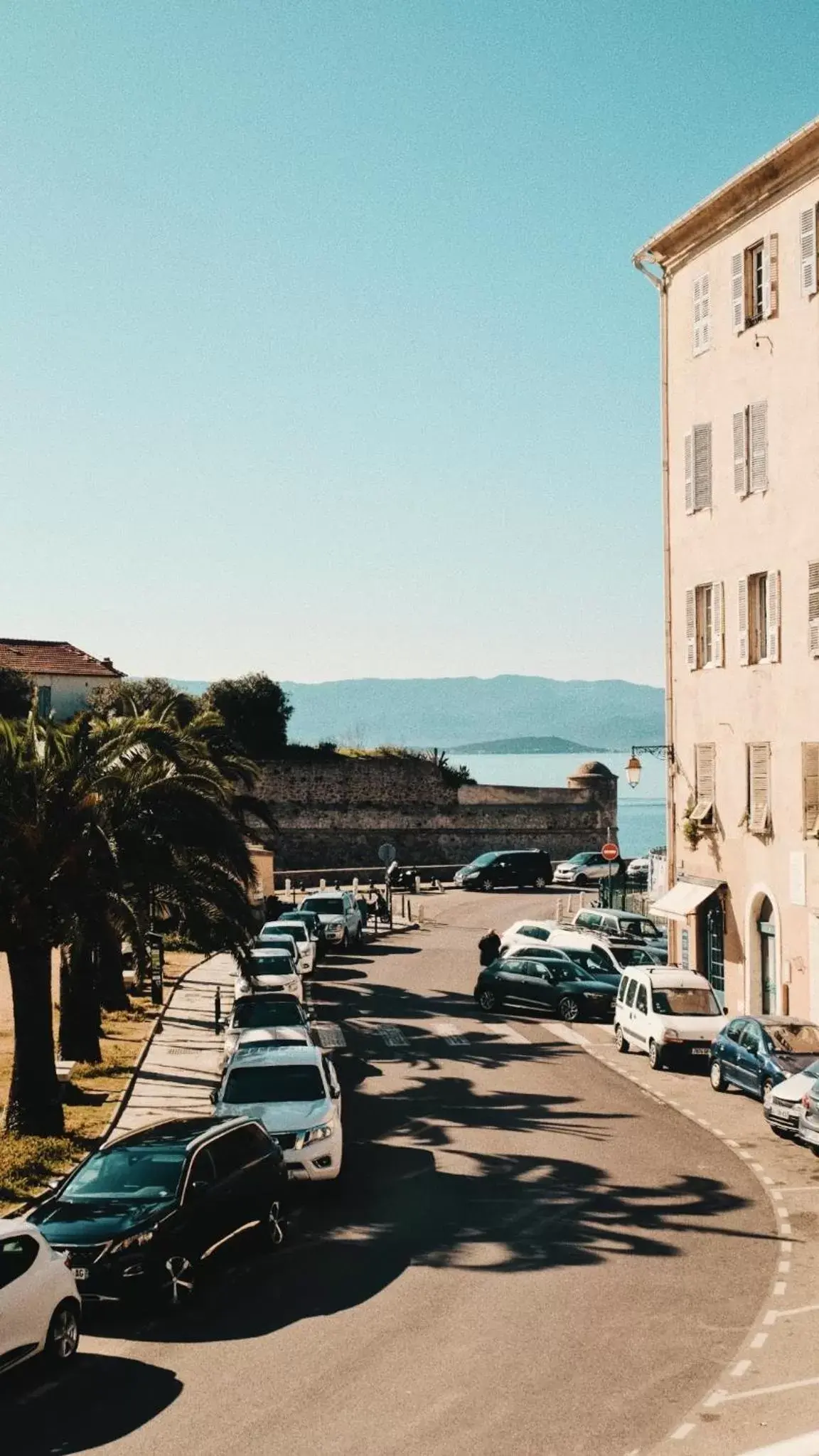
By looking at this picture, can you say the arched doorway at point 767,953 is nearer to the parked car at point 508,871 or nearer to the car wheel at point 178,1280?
the car wheel at point 178,1280

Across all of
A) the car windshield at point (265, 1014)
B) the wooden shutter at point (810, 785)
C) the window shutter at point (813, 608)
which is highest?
the window shutter at point (813, 608)

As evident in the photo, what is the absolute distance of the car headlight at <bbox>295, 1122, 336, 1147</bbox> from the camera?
19.4m

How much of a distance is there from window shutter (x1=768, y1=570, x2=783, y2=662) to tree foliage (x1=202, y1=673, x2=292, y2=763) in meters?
49.7

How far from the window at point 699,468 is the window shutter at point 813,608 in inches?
207

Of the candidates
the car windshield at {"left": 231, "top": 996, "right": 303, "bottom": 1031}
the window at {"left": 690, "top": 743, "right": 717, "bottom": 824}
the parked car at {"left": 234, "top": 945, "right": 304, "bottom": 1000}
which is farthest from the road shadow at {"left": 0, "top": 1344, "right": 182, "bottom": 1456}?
the window at {"left": 690, "top": 743, "right": 717, "bottom": 824}

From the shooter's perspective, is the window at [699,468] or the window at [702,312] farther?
the window at [702,312]

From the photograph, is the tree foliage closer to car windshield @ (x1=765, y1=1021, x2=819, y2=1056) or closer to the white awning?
the white awning

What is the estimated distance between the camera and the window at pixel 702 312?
37312 mm

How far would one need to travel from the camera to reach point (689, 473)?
37.8m

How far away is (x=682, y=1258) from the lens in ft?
54.2

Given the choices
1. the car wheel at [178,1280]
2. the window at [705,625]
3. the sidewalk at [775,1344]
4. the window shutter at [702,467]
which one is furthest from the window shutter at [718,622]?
the car wheel at [178,1280]

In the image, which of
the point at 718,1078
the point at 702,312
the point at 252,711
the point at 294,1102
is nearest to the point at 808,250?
the point at 702,312

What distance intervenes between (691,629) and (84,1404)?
92.6 feet

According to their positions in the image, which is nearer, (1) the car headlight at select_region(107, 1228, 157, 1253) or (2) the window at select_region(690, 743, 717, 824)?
(1) the car headlight at select_region(107, 1228, 157, 1253)
